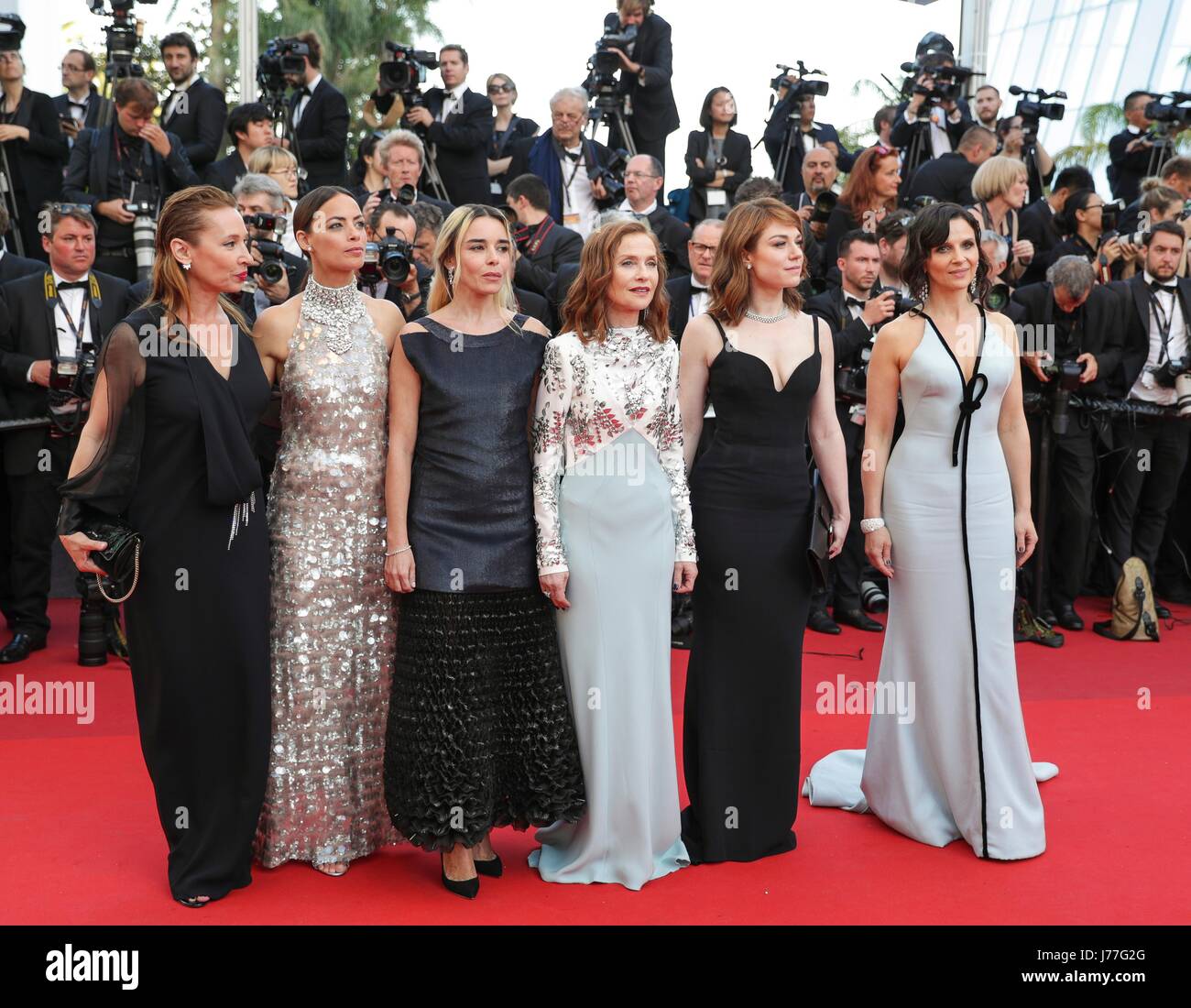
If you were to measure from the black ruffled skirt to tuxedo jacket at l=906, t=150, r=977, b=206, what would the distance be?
5.68 meters

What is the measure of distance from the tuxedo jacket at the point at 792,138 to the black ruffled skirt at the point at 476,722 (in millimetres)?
6366

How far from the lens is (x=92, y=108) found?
774 cm

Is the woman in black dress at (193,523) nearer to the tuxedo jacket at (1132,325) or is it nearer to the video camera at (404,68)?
the video camera at (404,68)

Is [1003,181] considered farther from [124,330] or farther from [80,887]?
[80,887]

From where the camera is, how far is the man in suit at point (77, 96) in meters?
7.75

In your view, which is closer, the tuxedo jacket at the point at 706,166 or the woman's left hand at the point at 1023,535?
the woman's left hand at the point at 1023,535

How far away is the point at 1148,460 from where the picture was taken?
7051 millimetres

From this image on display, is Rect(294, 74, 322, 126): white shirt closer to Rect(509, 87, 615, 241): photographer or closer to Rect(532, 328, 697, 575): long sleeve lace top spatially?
Rect(509, 87, 615, 241): photographer

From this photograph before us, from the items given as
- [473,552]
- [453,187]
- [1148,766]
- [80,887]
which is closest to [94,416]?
[473,552]

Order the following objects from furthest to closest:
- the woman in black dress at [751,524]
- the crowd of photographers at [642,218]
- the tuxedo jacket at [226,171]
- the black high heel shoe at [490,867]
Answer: the tuxedo jacket at [226,171]
the crowd of photographers at [642,218]
the woman in black dress at [751,524]
the black high heel shoe at [490,867]

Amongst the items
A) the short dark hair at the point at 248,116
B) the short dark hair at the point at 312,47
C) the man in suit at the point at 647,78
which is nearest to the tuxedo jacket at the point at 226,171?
the short dark hair at the point at 248,116

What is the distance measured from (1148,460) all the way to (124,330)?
18.8ft

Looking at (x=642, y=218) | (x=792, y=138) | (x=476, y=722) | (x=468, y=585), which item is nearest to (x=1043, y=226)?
(x=792, y=138)

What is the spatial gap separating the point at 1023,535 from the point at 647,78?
5444 mm
